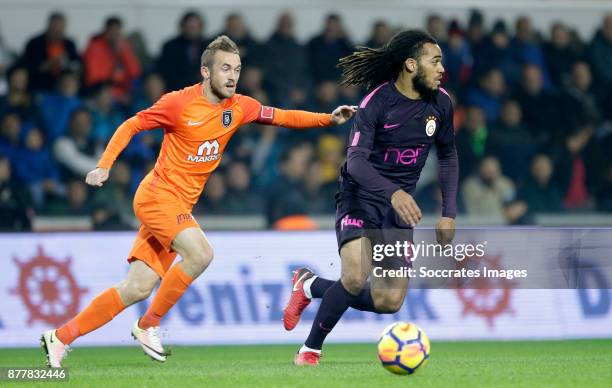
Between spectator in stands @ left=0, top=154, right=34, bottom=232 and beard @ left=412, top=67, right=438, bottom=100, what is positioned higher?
beard @ left=412, top=67, right=438, bottom=100

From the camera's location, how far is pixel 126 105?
12.9m

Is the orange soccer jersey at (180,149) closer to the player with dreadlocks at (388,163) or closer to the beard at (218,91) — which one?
the beard at (218,91)

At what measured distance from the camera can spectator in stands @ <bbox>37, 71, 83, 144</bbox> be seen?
41.2 feet

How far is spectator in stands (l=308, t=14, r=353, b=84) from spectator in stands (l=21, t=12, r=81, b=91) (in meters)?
2.81

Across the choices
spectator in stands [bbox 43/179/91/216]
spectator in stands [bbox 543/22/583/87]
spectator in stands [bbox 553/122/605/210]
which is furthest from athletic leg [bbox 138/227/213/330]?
spectator in stands [bbox 543/22/583/87]

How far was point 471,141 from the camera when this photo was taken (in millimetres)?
13344

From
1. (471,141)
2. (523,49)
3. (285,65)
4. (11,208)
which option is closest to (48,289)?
(11,208)

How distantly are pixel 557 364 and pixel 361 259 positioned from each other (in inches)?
59.1

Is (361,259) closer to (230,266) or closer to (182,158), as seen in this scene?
(182,158)

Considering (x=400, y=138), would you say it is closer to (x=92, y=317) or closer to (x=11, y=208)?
(x=92, y=317)

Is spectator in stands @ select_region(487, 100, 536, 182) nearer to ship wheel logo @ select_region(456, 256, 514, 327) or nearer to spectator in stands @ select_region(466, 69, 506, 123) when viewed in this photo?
spectator in stands @ select_region(466, 69, 506, 123)

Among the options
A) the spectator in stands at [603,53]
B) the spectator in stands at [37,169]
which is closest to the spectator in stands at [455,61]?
the spectator in stands at [603,53]

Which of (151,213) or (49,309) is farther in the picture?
(49,309)

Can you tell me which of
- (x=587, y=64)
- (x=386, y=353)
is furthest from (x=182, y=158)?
(x=587, y=64)
